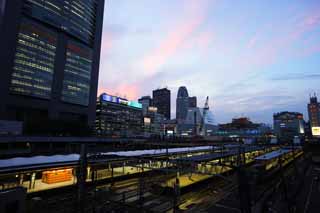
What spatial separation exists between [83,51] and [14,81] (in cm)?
3719

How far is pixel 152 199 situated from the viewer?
19.4 m

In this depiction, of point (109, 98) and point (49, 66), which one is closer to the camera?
point (49, 66)

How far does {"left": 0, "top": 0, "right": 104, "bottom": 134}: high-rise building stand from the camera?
7412 cm

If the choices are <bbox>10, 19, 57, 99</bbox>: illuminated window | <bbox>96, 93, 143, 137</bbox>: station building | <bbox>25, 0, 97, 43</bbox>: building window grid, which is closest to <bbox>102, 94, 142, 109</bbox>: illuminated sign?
<bbox>96, 93, 143, 137</bbox>: station building

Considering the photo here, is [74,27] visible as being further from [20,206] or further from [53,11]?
[20,206]

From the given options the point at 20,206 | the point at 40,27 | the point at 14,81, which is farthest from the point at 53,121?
the point at 20,206

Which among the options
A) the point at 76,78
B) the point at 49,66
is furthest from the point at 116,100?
the point at 49,66

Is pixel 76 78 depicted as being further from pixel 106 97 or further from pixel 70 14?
pixel 106 97

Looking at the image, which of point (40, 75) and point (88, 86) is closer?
point (40, 75)

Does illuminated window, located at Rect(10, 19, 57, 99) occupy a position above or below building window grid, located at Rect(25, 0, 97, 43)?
below

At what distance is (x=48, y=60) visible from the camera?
288 ft

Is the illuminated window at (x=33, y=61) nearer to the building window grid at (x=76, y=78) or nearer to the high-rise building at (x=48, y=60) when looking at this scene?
the high-rise building at (x=48, y=60)

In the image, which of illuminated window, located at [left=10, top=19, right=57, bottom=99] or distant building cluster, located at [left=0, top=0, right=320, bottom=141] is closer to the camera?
distant building cluster, located at [left=0, top=0, right=320, bottom=141]

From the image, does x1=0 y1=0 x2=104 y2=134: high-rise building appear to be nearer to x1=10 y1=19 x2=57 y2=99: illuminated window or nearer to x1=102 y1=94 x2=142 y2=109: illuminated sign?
x1=10 y1=19 x2=57 y2=99: illuminated window
